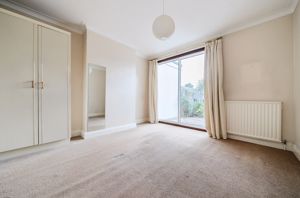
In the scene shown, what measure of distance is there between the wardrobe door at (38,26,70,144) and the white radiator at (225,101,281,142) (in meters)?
3.43

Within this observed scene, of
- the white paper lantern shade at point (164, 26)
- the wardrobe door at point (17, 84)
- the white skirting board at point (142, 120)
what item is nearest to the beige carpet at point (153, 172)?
the wardrobe door at point (17, 84)

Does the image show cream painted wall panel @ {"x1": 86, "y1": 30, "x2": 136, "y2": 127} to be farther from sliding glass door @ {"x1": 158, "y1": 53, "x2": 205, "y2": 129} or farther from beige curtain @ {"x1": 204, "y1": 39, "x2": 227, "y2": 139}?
beige curtain @ {"x1": 204, "y1": 39, "x2": 227, "y2": 139}

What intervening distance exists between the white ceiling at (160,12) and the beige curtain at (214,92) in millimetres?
453

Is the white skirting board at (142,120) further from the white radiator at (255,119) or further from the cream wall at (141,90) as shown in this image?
the white radiator at (255,119)

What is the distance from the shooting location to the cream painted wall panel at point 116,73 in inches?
113

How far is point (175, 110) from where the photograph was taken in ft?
14.2

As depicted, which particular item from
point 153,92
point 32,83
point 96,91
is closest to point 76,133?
point 96,91

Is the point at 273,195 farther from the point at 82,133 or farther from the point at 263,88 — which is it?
the point at 82,133

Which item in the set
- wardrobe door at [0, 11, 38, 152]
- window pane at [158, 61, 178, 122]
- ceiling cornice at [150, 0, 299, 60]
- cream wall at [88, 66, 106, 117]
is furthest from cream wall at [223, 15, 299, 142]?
wardrobe door at [0, 11, 38, 152]

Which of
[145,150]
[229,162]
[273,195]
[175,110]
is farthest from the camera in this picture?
[175,110]

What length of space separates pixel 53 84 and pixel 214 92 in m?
3.30

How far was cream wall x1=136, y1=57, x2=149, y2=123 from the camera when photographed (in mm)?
4352

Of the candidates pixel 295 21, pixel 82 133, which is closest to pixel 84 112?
pixel 82 133

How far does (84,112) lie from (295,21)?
169 inches
